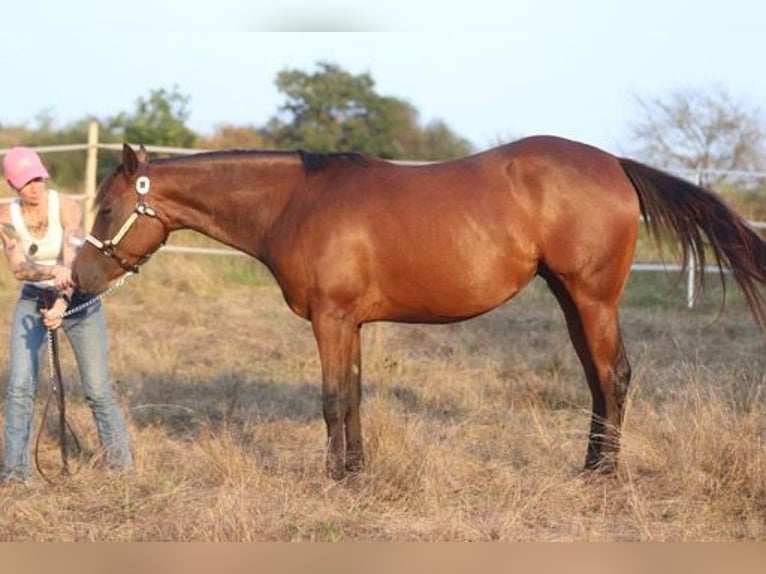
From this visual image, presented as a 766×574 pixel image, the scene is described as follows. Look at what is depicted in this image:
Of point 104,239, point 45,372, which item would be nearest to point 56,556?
point 104,239

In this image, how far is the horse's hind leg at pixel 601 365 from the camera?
550 centimetres

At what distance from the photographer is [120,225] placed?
18.5 ft

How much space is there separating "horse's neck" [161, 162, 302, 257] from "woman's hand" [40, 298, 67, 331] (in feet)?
2.72

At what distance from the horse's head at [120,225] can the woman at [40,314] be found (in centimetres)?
11

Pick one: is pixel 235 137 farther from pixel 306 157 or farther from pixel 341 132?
pixel 306 157

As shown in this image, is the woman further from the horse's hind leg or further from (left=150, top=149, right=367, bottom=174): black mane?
the horse's hind leg

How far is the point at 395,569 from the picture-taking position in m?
3.84

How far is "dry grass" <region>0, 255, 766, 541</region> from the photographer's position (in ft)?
15.5

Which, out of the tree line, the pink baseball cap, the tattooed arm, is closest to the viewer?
the pink baseball cap

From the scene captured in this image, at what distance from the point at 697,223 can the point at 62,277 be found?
11.6 feet

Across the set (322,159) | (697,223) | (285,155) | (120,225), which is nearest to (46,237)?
(120,225)

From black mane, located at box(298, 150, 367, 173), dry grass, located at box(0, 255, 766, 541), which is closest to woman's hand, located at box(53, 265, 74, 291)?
dry grass, located at box(0, 255, 766, 541)

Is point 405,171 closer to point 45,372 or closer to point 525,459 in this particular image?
point 525,459

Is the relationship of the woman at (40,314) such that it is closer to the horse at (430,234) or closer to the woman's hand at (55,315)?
the woman's hand at (55,315)
